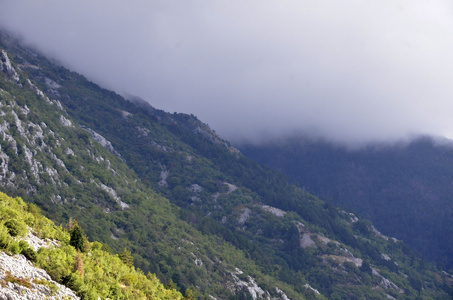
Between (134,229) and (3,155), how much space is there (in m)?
55.9

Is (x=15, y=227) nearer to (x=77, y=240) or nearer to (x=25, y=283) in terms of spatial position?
(x=25, y=283)

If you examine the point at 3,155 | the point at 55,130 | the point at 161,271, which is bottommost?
the point at 161,271

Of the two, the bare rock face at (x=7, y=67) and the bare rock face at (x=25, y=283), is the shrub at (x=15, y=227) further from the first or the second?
the bare rock face at (x=7, y=67)

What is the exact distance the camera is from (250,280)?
167 metres

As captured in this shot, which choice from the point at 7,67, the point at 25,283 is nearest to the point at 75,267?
the point at 25,283

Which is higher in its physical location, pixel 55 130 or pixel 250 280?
pixel 55 130

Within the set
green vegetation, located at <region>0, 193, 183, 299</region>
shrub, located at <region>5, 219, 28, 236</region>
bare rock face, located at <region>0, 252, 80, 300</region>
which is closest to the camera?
bare rock face, located at <region>0, 252, 80, 300</region>

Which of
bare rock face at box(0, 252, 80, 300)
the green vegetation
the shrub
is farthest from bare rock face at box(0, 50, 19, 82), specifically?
bare rock face at box(0, 252, 80, 300)

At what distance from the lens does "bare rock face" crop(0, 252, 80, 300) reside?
31475 millimetres

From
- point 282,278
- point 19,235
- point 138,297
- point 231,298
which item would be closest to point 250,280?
point 231,298

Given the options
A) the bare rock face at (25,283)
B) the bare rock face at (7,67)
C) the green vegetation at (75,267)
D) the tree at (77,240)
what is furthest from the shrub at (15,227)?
the bare rock face at (7,67)

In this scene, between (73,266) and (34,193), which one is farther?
(34,193)

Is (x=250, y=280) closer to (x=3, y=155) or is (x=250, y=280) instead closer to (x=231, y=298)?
(x=231, y=298)

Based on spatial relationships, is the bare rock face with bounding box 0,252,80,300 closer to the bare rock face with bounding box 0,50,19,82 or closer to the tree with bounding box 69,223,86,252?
the tree with bounding box 69,223,86,252
